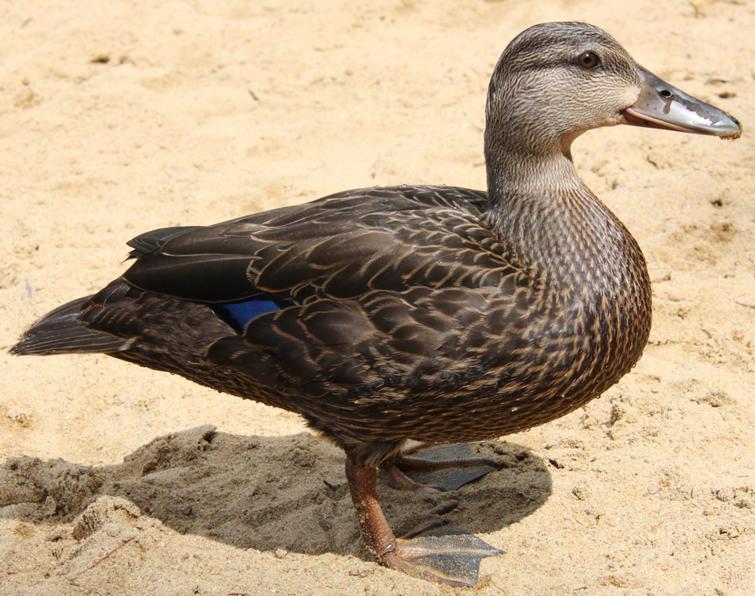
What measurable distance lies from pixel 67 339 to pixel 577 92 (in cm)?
207

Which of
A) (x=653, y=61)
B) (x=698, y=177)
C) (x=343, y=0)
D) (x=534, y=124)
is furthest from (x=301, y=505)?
(x=343, y=0)

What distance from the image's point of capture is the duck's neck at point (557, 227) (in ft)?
11.9

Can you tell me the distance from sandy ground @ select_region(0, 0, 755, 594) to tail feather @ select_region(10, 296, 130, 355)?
56 centimetres

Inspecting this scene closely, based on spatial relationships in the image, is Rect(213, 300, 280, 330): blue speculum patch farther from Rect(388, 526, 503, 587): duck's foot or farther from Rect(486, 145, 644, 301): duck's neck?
Rect(388, 526, 503, 587): duck's foot

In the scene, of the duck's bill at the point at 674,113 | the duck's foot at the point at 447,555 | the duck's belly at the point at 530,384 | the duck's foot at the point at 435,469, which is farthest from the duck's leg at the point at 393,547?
the duck's bill at the point at 674,113

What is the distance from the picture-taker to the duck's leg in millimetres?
3859

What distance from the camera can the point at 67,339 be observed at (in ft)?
13.2

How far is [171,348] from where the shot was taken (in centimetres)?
389

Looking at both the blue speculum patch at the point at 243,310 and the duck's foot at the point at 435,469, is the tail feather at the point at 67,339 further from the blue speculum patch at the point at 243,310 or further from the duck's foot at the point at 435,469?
the duck's foot at the point at 435,469

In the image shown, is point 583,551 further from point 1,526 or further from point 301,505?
point 1,526

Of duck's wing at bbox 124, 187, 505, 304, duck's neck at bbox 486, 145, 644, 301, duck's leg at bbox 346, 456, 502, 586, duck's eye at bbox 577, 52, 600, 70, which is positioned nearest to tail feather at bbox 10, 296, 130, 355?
duck's wing at bbox 124, 187, 505, 304

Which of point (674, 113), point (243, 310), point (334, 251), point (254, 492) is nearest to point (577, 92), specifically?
point (674, 113)

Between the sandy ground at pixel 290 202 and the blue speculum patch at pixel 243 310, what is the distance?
33.3 inches

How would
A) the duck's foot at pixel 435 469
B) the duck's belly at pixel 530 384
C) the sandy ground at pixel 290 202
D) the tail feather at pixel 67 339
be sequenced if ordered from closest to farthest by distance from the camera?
the duck's belly at pixel 530 384, the sandy ground at pixel 290 202, the tail feather at pixel 67 339, the duck's foot at pixel 435 469
